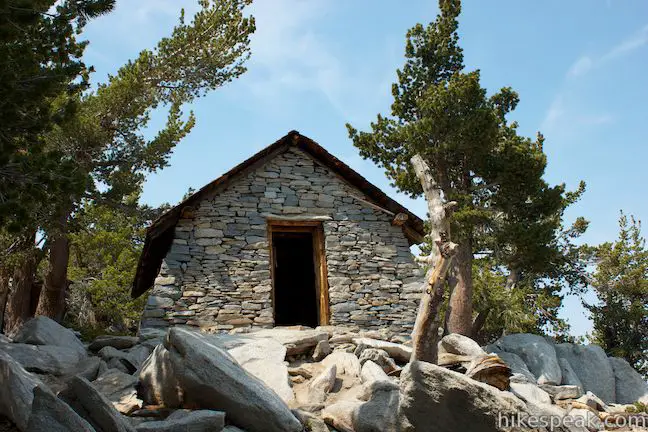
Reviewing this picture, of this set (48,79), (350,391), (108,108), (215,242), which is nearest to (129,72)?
(108,108)

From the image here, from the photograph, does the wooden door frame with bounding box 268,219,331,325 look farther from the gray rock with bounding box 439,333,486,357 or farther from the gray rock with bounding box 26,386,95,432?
the gray rock with bounding box 26,386,95,432

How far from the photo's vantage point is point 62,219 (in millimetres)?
13984

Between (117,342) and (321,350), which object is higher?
(117,342)

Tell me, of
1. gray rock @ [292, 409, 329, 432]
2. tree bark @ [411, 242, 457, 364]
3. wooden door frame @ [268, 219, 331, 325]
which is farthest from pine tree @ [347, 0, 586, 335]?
gray rock @ [292, 409, 329, 432]

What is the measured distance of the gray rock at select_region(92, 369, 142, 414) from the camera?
22.2 ft

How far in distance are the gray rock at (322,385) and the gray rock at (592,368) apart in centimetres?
825

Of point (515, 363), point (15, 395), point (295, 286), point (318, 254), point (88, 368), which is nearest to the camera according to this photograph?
point (15, 395)

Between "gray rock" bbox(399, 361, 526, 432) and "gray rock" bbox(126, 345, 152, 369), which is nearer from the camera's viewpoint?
"gray rock" bbox(399, 361, 526, 432)

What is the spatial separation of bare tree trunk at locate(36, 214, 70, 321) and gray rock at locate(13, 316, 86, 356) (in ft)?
19.1

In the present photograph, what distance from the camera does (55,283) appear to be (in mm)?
14789

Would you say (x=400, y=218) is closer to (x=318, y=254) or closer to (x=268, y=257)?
(x=318, y=254)

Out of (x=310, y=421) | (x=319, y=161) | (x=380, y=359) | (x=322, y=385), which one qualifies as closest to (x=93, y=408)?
(x=310, y=421)

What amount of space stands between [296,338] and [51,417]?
527 centimetres

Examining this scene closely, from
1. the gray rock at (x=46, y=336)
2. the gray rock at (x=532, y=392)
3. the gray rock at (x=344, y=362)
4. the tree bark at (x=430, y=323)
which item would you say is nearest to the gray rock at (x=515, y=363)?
the gray rock at (x=532, y=392)
